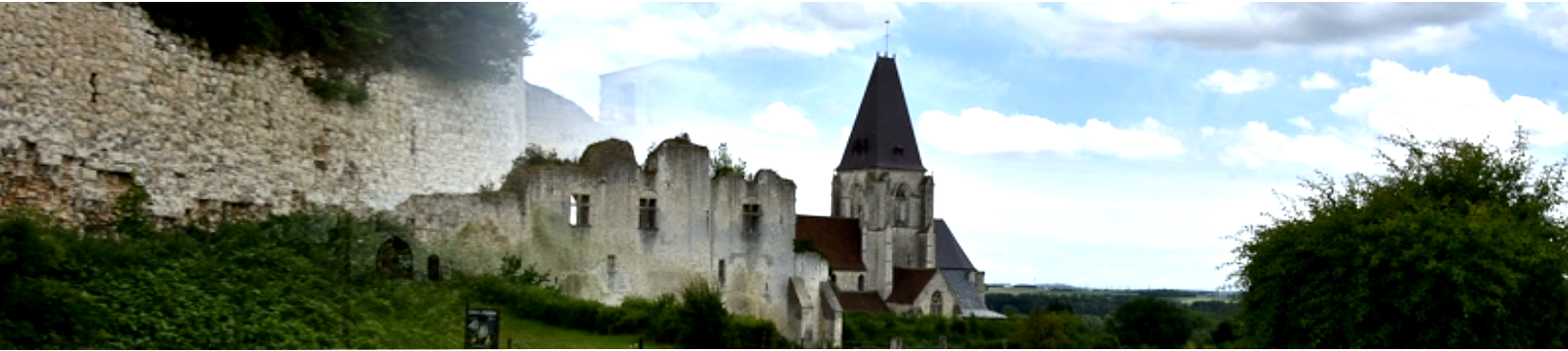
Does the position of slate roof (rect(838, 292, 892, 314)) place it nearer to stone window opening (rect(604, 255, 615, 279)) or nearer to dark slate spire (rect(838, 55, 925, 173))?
dark slate spire (rect(838, 55, 925, 173))

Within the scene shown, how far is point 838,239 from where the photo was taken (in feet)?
266

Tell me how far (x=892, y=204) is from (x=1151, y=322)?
3330cm

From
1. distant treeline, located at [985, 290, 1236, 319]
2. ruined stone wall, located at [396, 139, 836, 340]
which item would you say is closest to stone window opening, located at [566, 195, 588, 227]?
ruined stone wall, located at [396, 139, 836, 340]

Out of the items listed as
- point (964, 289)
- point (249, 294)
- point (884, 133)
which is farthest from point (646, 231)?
point (964, 289)

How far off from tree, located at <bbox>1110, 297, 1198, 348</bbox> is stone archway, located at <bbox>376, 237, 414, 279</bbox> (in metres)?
39.5

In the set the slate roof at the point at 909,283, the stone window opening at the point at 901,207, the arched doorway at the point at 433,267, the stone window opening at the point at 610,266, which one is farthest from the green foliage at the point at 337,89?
the stone window opening at the point at 901,207

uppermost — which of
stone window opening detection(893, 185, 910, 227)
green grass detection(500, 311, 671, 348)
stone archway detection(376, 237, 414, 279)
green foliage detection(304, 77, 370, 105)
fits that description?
stone window opening detection(893, 185, 910, 227)

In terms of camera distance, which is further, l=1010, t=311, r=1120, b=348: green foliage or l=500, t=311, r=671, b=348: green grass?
l=1010, t=311, r=1120, b=348: green foliage

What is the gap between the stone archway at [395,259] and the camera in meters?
23.4

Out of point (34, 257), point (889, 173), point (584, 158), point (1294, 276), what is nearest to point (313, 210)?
point (34, 257)

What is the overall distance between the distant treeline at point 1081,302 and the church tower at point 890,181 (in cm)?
536

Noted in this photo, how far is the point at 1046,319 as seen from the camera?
53312 mm

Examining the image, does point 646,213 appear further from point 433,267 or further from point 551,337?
point 551,337

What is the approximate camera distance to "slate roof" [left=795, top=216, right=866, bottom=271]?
77.5 metres
